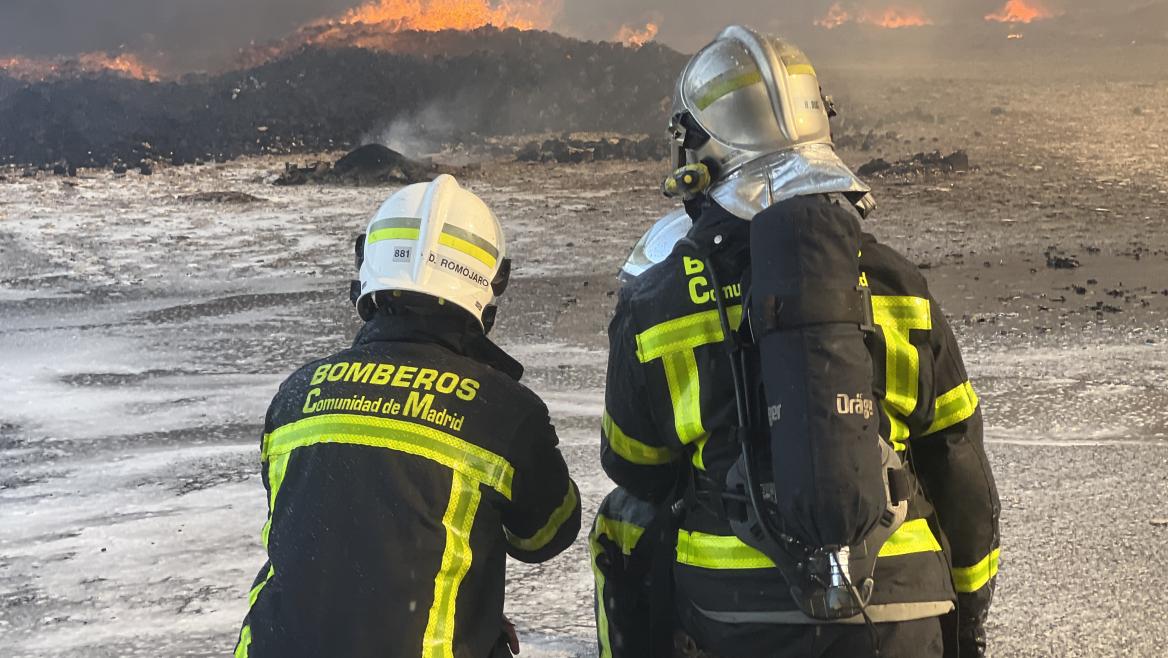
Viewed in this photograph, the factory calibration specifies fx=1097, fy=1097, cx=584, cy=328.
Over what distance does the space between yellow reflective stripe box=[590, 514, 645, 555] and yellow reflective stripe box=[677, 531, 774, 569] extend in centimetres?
35

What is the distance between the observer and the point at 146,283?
37.2 ft

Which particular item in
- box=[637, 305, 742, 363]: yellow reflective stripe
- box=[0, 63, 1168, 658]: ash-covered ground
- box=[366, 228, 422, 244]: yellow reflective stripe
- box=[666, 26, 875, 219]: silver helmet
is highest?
box=[666, 26, 875, 219]: silver helmet

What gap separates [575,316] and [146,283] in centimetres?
493

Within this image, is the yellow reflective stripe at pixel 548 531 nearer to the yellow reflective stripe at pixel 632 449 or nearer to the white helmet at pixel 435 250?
the yellow reflective stripe at pixel 632 449

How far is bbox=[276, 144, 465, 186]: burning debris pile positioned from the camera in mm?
19094

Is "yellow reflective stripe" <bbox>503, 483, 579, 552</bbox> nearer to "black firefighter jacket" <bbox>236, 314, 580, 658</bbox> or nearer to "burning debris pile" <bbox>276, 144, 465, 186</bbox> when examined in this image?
"black firefighter jacket" <bbox>236, 314, 580, 658</bbox>

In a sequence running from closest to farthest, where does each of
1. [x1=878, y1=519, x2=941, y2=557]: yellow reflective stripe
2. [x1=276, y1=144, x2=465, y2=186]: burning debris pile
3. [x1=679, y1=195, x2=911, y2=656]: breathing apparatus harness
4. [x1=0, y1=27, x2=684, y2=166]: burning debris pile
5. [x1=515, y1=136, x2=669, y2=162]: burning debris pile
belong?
1. [x1=679, y1=195, x2=911, y2=656]: breathing apparatus harness
2. [x1=878, y1=519, x2=941, y2=557]: yellow reflective stripe
3. [x1=276, y1=144, x2=465, y2=186]: burning debris pile
4. [x1=515, y1=136, x2=669, y2=162]: burning debris pile
5. [x1=0, y1=27, x2=684, y2=166]: burning debris pile

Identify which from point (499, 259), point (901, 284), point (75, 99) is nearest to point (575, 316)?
point (499, 259)

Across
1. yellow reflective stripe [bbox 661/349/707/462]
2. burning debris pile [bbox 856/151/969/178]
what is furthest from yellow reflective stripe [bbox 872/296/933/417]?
burning debris pile [bbox 856/151/969/178]

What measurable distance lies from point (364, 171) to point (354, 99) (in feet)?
48.0

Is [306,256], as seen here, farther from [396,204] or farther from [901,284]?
[901,284]

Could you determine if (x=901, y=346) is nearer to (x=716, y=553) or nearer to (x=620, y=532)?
(x=716, y=553)

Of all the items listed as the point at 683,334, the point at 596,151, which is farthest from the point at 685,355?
the point at 596,151

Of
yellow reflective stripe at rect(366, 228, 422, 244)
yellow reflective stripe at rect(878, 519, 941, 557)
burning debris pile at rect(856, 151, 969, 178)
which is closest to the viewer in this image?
yellow reflective stripe at rect(878, 519, 941, 557)
